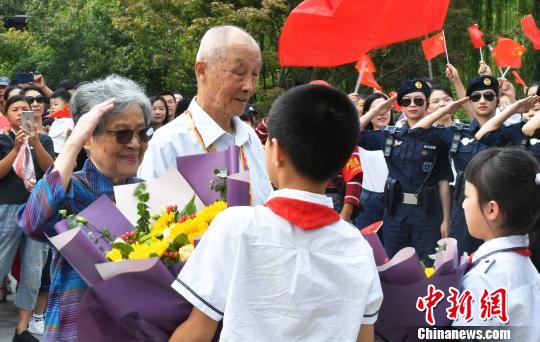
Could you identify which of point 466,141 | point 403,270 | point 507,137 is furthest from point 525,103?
point 403,270

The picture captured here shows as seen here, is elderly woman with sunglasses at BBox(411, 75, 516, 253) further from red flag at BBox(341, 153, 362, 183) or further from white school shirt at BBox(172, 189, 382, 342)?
white school shirt at BBox(172, 189, 382, 342)

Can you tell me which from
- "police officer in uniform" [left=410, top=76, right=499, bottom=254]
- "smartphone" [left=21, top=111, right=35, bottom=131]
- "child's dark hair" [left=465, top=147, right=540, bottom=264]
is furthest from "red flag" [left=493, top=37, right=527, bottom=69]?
"child's dark hair" [left=465, top=147, right=540, bottom=264]

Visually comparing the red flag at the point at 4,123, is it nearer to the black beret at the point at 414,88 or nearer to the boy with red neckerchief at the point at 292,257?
Result: the black beret at the point at 414,88

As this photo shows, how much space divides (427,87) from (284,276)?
6.46m

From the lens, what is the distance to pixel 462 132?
774 centimetres

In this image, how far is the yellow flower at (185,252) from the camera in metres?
2.49

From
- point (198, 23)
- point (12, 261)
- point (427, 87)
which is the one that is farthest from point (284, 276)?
point (198, 23)

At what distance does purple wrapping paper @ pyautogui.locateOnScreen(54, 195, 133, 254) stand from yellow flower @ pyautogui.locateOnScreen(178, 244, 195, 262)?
0.36 m

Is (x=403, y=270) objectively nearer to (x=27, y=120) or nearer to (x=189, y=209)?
(x=189, y=209)

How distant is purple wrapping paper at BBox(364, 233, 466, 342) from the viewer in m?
2.70

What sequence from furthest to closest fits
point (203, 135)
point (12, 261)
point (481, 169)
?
1. point (12, 261)
2. point (203, 135)
3. point (481, 169)

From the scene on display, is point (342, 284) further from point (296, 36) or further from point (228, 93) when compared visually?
point (296, 36)

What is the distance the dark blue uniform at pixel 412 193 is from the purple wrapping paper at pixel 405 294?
4.76 meters

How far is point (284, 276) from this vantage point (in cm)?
229
